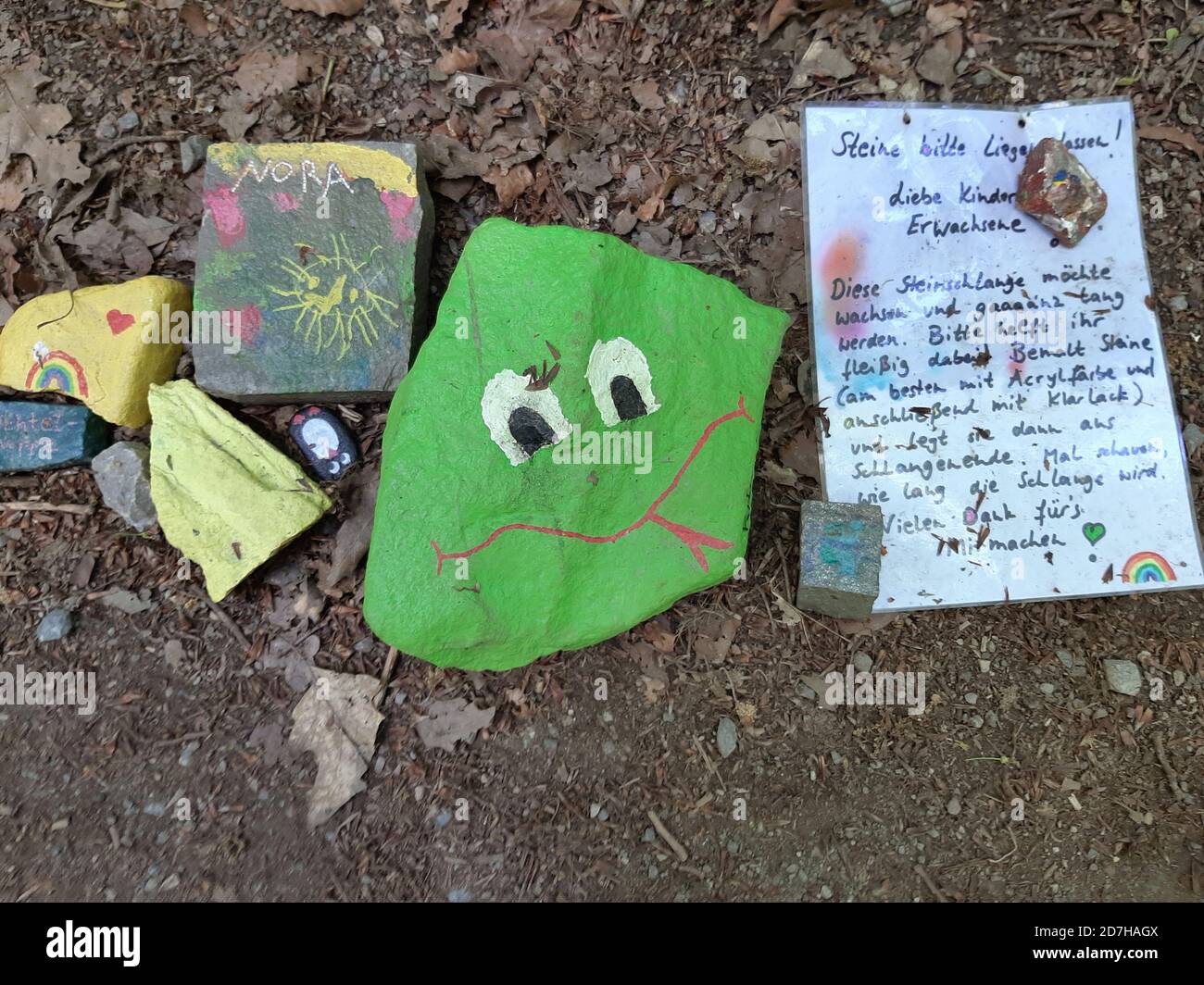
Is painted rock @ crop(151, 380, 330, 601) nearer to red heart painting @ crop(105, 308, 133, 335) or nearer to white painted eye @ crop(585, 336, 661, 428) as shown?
red heart painting @ crop(105, 308, 133, 335)

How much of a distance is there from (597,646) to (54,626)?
63.7 inches

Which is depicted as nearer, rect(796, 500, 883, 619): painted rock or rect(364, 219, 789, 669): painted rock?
rect(364, 219, 789, 669): painted rock

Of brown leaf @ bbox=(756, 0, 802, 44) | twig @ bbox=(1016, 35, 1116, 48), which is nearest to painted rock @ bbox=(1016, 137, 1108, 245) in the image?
twig @ bbox=(1016, 35, 1116, 48)

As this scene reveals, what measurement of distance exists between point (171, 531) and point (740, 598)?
1630mm

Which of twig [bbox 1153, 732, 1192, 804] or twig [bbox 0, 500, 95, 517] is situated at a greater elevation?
twig [bbox 0, 500, 95, 517]

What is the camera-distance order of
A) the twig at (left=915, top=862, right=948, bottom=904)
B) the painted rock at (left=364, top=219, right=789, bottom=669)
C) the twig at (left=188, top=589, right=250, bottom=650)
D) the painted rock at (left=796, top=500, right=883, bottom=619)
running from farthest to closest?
1. the twig at (left=188, top=589, right=250, bottom=650)
2. the twig at (left=915, top=862, right=948, bottom=904)
3. the painted rock at (left=796, top=500, right=883, bottom=619)
4. the painted rock at (left=364, top=219, right=789, bottom=669)

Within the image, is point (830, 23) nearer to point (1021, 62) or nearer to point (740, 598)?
point (1021, 62)

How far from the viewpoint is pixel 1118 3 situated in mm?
2330

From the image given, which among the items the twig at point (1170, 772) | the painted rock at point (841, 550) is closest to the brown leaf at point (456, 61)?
the painted rock at point (841, 550)

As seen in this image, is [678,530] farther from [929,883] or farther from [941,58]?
[941,58]

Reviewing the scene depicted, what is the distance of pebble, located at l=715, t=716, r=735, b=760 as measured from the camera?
2.12 m

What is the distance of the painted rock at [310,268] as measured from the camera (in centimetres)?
204

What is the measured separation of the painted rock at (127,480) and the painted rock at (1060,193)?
2.77 m

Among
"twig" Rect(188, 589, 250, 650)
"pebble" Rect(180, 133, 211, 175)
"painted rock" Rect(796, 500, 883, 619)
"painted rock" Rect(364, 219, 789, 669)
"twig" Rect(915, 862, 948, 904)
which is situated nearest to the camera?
"painted rock" Rect(364, 219, 789, 669)
